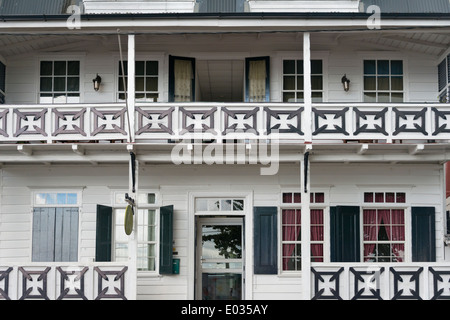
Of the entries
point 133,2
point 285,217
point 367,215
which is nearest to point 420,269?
point 367,215

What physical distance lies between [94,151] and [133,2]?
13.9ft

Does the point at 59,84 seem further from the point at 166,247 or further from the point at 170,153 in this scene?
the point at 166,247

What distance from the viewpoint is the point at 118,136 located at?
12.9m

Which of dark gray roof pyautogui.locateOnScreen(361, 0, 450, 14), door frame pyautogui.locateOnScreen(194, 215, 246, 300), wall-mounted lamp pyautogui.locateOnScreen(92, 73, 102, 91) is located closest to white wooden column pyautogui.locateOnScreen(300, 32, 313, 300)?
door frame pyautogui.locateOnScreen(194, 215, 246, 300)

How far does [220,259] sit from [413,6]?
25.8 ft

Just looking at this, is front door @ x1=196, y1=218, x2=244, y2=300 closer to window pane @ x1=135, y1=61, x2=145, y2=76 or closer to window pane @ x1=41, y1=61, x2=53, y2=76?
window pane @ x1=135, y1=61, x2=145, y2=76

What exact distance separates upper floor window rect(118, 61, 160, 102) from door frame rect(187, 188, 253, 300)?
2.55 metres

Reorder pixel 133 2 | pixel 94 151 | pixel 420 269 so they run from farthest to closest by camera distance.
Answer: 1. pixel 133 2
2. pixel 94 151
3. pixel 420 269

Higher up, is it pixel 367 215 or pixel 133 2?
pixel 133 2

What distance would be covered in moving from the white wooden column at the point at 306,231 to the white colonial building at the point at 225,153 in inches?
1.6

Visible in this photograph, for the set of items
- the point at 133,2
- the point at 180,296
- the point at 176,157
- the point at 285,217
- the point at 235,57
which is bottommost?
the point at 180,296

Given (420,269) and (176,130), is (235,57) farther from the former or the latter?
(420,269)

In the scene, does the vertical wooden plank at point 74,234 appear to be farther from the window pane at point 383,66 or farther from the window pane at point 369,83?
the window pane at point 383,66

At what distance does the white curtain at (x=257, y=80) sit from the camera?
1484 centimetres
